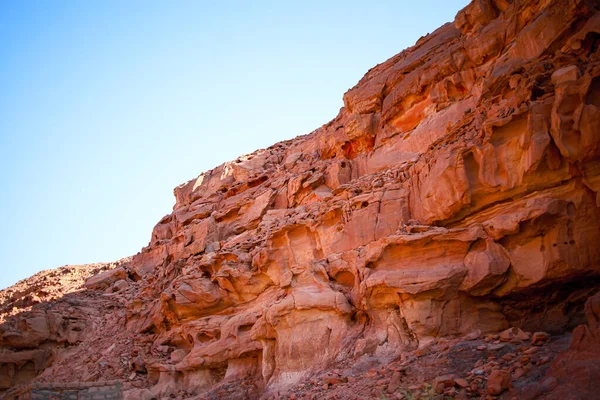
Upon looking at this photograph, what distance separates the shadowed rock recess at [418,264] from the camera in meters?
10.6

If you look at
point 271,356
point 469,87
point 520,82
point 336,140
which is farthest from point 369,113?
point 271,356

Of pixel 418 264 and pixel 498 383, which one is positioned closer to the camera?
pixel 498 383

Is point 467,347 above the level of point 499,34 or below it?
below

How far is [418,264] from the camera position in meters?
13.4

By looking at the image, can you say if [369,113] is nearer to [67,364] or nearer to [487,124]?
[487,124]

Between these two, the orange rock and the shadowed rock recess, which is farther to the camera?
the shadowed rock recess

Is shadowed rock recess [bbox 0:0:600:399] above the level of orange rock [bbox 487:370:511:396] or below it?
above

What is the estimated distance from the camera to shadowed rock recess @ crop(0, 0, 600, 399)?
34.7 feet

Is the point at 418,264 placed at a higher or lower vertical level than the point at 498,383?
higher

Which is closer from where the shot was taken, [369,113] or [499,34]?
[499,34]

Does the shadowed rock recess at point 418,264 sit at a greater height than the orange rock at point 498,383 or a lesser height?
greater

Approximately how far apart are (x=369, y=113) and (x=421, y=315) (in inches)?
614

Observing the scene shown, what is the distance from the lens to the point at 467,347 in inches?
418

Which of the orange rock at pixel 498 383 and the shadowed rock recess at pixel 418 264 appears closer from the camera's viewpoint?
the orange rock at pixel 498 383
